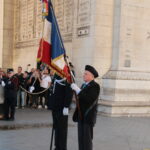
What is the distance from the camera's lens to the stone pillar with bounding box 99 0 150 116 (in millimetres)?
12172

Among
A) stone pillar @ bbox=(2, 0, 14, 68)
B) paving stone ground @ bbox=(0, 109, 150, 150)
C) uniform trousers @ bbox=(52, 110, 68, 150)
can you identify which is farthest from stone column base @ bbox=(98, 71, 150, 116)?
stone pillar @ bbox=(2, 0, 14, 68)

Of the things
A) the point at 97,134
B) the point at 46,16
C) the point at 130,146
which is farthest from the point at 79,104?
the point at 97,134

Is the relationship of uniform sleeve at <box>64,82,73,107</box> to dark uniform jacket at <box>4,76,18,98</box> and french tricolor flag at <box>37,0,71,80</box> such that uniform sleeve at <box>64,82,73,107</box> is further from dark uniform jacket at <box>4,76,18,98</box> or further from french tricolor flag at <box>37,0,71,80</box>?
dark uniform jacket at <box>4,76,18,98</box>

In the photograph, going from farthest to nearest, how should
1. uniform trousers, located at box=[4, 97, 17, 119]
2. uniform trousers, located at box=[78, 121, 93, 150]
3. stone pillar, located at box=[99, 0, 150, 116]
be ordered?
stone pillar, located at box=[99, 0, 150, 116], uniform trousers, located at box=[4, 97, 17, 119], uniform trousers, located at box=[78, 121, 93, 150]

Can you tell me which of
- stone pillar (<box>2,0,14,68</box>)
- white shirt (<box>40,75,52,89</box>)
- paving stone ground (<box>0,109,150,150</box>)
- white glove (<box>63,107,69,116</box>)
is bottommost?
paving stone ground (<box>0,109,150,150</box>)

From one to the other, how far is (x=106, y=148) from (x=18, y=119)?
4196 millimetres

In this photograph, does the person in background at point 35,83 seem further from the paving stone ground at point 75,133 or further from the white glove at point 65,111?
the white glove at point 65,111

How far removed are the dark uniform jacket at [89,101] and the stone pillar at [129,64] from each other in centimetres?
607

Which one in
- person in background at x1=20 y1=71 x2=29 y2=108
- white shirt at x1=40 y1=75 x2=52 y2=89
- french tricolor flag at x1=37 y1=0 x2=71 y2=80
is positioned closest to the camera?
french tricolor flag at x1=37 y1=0 x2=71 y2=80

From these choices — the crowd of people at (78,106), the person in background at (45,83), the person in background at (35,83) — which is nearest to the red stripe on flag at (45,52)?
the crowd of people at (78,106)

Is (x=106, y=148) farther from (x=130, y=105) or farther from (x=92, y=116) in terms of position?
(x=130, y=105)

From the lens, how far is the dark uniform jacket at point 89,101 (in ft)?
19.0

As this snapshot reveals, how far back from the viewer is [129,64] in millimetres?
12547

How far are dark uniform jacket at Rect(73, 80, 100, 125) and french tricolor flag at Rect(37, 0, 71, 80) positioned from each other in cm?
63
